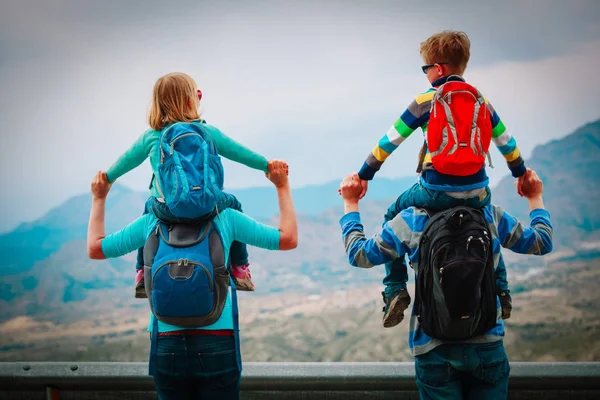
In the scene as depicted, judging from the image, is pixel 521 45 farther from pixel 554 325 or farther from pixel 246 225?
pixel 246 225

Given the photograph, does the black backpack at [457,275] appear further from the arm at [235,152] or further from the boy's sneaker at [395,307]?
the arm at [235,152]

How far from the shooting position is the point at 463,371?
1739 millimetres

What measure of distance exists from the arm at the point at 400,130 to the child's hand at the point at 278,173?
26 centimetres

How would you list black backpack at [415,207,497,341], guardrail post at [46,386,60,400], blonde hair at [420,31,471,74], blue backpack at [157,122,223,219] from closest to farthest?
black backpack at [415,207,497,341] < blue backpack at [157,122,223,219] < blonde hair at [420,31,471,74] < guardrail post at [46,386,60,400]

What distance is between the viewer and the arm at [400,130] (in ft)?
5.96

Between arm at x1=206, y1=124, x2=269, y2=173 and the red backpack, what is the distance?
0.56 meters

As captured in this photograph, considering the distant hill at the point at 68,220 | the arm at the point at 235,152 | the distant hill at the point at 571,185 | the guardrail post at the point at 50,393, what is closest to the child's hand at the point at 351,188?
the arm at the point at 235,152

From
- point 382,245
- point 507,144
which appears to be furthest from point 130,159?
point 507,144

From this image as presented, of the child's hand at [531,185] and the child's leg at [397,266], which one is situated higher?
the child's hand at [531,185]

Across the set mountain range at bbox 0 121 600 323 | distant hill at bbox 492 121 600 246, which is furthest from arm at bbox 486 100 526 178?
distant hill at bbox 492 121 600 246

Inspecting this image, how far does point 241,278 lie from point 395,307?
52cm

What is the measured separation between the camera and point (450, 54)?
1.86 m

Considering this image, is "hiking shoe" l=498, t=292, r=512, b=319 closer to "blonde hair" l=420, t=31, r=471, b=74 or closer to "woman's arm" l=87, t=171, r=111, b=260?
"blonde hair" l=420, t=31, r=471, b=74

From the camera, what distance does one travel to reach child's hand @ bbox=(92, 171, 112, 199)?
2029 mm
